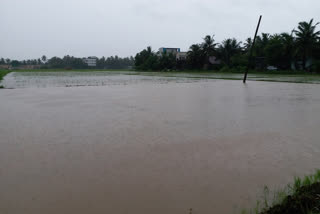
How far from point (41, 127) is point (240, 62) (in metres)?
32.0

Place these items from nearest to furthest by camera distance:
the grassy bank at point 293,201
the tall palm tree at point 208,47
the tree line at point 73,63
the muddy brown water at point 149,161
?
the grassy bank at point 293,201
the muddy brown water at point 149,161
the tall palm tree at point 208,47
the tree line at point 73,63

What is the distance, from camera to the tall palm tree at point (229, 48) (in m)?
35.9

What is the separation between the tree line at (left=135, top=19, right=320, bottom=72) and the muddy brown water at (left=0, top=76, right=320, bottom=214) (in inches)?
921

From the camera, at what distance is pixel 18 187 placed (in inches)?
94.0

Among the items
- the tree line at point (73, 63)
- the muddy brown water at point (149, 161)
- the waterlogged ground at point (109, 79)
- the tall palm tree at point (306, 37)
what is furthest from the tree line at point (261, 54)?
the tree line at point (73, 63)

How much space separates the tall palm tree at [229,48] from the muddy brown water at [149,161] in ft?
107

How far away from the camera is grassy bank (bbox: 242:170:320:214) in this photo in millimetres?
1833

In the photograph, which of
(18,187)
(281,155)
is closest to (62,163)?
(18,187)

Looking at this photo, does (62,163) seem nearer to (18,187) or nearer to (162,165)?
(18,187)

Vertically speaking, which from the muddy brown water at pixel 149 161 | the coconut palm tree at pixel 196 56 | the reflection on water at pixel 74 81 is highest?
the coconut palm tree at pixel 196 56

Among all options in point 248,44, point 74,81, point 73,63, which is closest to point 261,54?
point 248,44

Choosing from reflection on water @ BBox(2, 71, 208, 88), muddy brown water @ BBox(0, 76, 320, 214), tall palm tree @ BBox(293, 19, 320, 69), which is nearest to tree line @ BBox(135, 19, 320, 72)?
tall palm tree @ BBox(293, 19, 320, 69)

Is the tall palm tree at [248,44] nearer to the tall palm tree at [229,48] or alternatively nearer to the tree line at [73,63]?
the tall palm tree at [229,48]

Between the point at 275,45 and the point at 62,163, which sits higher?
the point at 275,45
